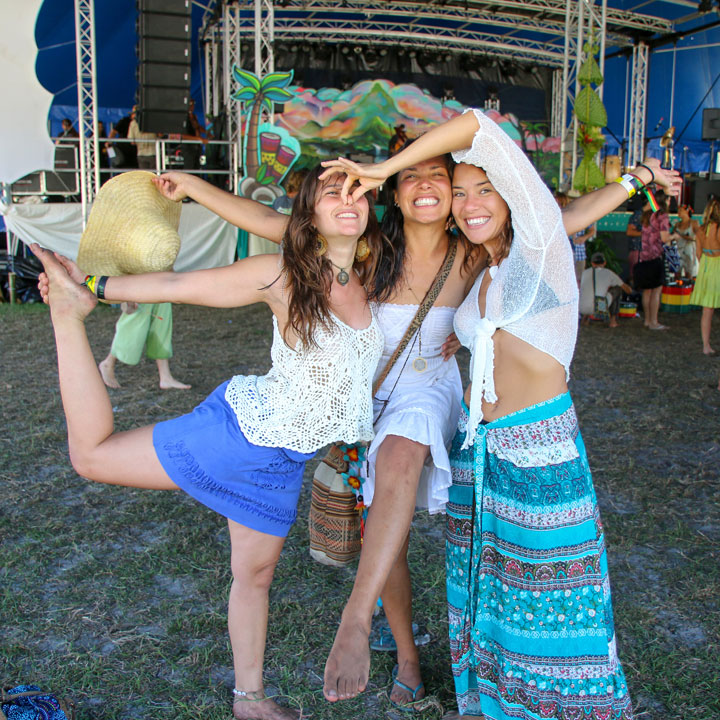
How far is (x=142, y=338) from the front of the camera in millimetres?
5758

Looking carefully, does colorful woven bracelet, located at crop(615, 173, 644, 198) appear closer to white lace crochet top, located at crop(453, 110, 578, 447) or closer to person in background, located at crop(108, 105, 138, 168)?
white lace crochet top, located at crop(453, 110, 578, 447)

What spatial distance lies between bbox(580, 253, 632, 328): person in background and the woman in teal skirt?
7760mm

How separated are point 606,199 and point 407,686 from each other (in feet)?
5.70

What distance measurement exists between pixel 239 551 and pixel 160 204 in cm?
109

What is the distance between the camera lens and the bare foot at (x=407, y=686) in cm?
238

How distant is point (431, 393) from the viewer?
2189mm

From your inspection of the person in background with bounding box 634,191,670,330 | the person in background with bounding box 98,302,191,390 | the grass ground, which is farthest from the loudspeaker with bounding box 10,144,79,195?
the person in background with bounding box 634,191,670,330

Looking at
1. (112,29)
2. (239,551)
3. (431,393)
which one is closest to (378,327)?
(431,393)

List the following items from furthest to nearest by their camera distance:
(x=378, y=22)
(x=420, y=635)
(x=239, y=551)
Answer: (x=378, y=22) → (x=420, y=635) → (x=239, y=551)

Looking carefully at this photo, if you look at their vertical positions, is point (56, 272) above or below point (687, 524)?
above

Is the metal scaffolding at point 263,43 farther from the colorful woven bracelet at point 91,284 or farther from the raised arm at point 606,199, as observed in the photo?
the colorful woven bracelet at point 91,284

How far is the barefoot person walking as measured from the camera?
1.88 metres

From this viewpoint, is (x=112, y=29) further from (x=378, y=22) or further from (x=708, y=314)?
(x=708, y=314)

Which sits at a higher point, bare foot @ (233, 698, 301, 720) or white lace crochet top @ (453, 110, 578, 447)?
white lace crochet top @ (453, 110, 578, 447)
